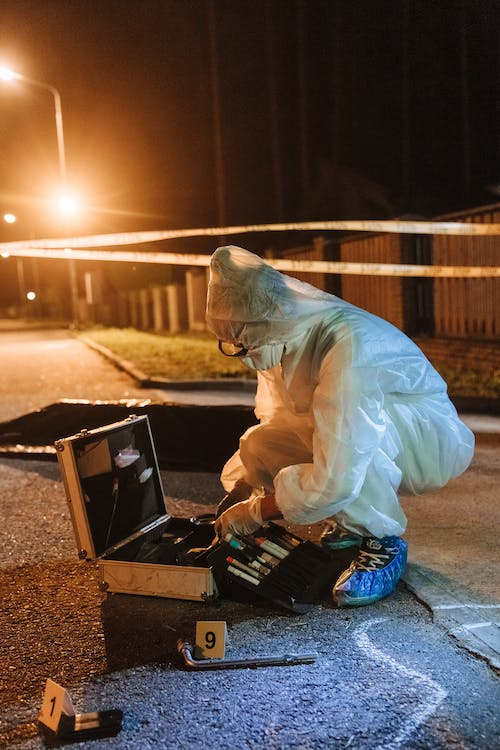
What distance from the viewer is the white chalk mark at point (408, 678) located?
220 centimetres

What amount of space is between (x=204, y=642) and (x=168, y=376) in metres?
8.12

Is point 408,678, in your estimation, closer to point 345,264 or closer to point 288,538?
point 288,538

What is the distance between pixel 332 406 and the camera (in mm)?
3004

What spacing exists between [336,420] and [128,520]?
46.2 inches

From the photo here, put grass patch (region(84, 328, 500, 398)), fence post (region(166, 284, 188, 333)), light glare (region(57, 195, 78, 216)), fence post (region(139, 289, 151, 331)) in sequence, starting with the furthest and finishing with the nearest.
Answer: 1. fence post (region(139, 289, 151, 331))
2. fence post (region(166, 284, 188, 333))
3. light glare (region(57, 195, 78, 216))
4. grass patch (region(84, 328, 500, 398))

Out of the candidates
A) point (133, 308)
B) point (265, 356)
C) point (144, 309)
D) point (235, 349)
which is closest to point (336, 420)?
point (265, 356)

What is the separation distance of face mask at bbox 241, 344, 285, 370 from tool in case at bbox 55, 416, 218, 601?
27.9 inches

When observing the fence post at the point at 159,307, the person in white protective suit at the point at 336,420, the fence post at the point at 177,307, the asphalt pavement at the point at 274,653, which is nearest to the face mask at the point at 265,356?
the person in white protective suit at the point at 336,420

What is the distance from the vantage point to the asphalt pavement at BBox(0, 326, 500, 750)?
2266mm

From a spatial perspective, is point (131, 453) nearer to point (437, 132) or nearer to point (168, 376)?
point (168, 376)

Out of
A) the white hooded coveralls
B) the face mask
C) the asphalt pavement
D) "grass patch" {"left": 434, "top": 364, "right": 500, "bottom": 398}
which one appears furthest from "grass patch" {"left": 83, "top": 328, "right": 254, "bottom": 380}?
the face mask

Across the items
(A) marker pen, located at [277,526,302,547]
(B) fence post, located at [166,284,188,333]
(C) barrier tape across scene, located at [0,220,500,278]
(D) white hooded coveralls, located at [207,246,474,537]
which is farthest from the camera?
(B) fence post, located at [166,284,188,333]

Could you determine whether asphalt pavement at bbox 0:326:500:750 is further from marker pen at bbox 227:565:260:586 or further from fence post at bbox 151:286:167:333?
fence post at bbox 151:286:167:333

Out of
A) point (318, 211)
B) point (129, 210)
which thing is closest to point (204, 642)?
point (318, 211)
